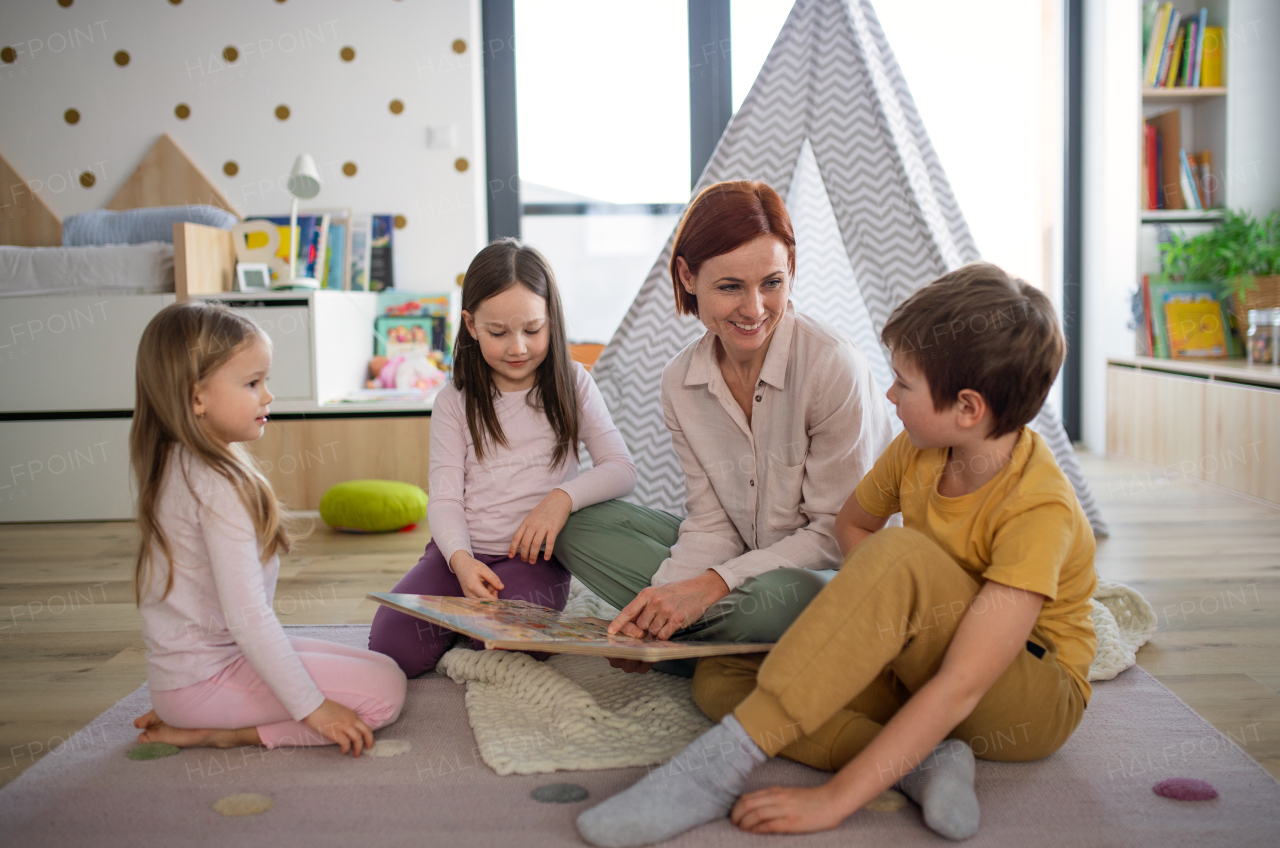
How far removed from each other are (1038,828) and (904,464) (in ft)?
1.26

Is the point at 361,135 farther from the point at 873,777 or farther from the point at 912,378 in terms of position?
the point at 873,777

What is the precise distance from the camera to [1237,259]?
2623mm

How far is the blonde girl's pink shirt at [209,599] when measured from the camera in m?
1.03

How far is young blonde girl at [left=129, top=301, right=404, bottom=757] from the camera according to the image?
1036mm

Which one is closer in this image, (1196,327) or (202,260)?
(202,260)

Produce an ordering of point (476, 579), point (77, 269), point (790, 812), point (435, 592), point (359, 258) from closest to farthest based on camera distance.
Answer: point (790, 812)
point (476, 579)
point (435, 592)
point (77, 269)
point (359, 258)

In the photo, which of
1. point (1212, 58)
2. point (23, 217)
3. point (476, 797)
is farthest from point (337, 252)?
point (1212, 58)

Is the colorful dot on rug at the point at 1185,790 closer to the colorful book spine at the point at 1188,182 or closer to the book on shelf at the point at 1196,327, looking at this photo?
the book on shelf at the point at 1196,327

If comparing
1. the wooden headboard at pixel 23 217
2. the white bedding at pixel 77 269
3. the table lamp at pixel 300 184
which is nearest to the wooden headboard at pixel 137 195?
the wooden headboard at pixel 23 217

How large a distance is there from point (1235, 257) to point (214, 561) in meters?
2.74

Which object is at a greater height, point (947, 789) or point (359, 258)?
point (359, 258)

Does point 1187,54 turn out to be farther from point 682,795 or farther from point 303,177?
point 682,795

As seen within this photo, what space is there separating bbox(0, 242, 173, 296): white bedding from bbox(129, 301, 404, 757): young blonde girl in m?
1.66

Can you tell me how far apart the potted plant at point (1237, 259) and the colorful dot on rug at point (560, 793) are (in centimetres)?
240
